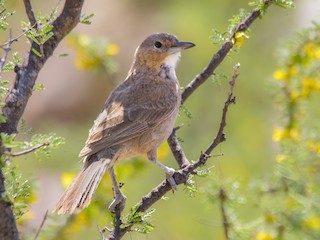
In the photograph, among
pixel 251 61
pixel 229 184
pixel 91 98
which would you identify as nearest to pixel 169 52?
pixel 229 184

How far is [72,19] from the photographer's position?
13.0 feet

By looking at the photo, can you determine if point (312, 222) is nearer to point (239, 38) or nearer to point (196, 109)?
point (239, 38)

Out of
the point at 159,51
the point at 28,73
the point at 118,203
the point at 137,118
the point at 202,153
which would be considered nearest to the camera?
the point at 202,153

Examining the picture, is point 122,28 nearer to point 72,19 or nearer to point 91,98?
point 91,98

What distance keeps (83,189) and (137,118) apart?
1099 mm

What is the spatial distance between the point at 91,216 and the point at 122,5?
9.88 metres

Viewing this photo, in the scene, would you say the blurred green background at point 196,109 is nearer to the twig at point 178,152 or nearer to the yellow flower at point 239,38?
the twig at point 178,152

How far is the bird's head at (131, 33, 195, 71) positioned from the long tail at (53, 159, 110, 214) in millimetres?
1350

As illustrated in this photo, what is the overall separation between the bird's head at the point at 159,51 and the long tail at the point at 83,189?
1350 mm

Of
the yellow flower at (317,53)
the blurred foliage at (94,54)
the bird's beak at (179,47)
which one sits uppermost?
the blurred foliage at (94,54)

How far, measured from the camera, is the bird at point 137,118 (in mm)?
4359

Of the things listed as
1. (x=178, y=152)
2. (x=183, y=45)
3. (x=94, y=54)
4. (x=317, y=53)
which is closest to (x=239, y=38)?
(x=178, y=152)

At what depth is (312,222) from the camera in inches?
163

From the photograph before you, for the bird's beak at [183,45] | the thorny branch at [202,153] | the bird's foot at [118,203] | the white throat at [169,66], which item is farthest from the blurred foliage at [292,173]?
the white throat at [169,66]
